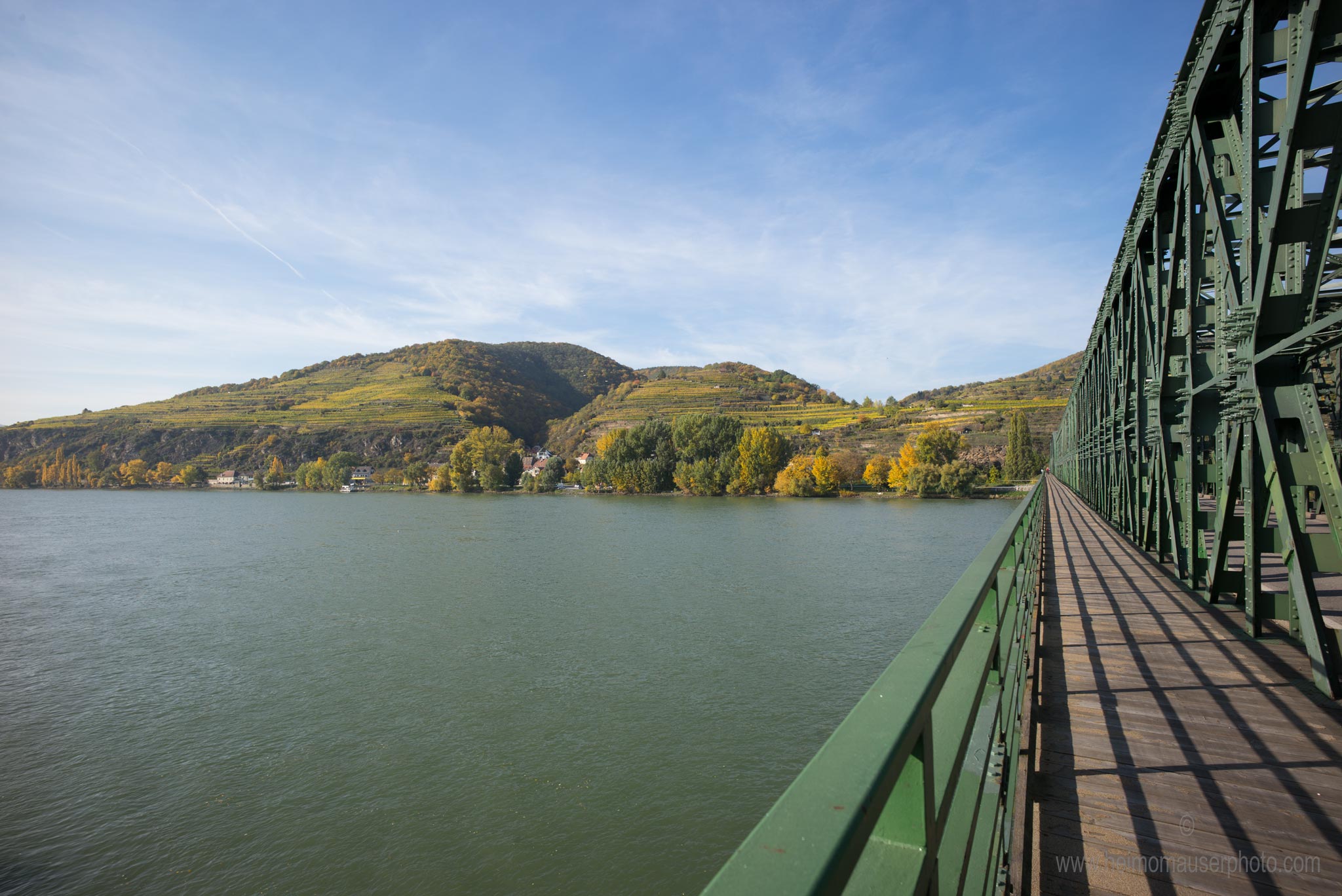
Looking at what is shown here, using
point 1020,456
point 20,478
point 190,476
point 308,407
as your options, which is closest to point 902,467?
point 1020,456

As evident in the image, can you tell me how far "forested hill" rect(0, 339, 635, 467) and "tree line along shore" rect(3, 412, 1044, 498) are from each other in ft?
33.5

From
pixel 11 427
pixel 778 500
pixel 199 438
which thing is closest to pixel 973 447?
pixel 778 500

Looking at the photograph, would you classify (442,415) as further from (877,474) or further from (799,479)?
(877,474)

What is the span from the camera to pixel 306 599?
819 inches

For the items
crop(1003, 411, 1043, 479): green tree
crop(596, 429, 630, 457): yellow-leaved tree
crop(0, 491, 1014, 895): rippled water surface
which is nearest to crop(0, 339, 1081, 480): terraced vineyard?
crop(1003, 411, 1043, 479): green tree

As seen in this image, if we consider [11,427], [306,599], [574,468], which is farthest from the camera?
[11,427]

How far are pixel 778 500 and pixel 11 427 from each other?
471 ft

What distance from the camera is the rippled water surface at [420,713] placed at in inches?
330

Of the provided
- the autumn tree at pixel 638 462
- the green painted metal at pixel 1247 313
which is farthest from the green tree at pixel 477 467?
the green painted metal at pixel 1247 313

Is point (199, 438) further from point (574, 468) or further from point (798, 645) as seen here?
point (798, 645)

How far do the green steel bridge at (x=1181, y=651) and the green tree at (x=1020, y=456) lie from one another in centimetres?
6194

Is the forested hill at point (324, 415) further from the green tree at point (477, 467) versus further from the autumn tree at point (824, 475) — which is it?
the autumn tree at point (824, 475)

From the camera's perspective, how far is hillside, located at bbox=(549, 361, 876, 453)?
102m

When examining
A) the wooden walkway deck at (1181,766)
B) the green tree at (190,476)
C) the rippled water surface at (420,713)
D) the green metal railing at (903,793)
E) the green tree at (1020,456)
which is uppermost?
the green tree at (1020,456)
